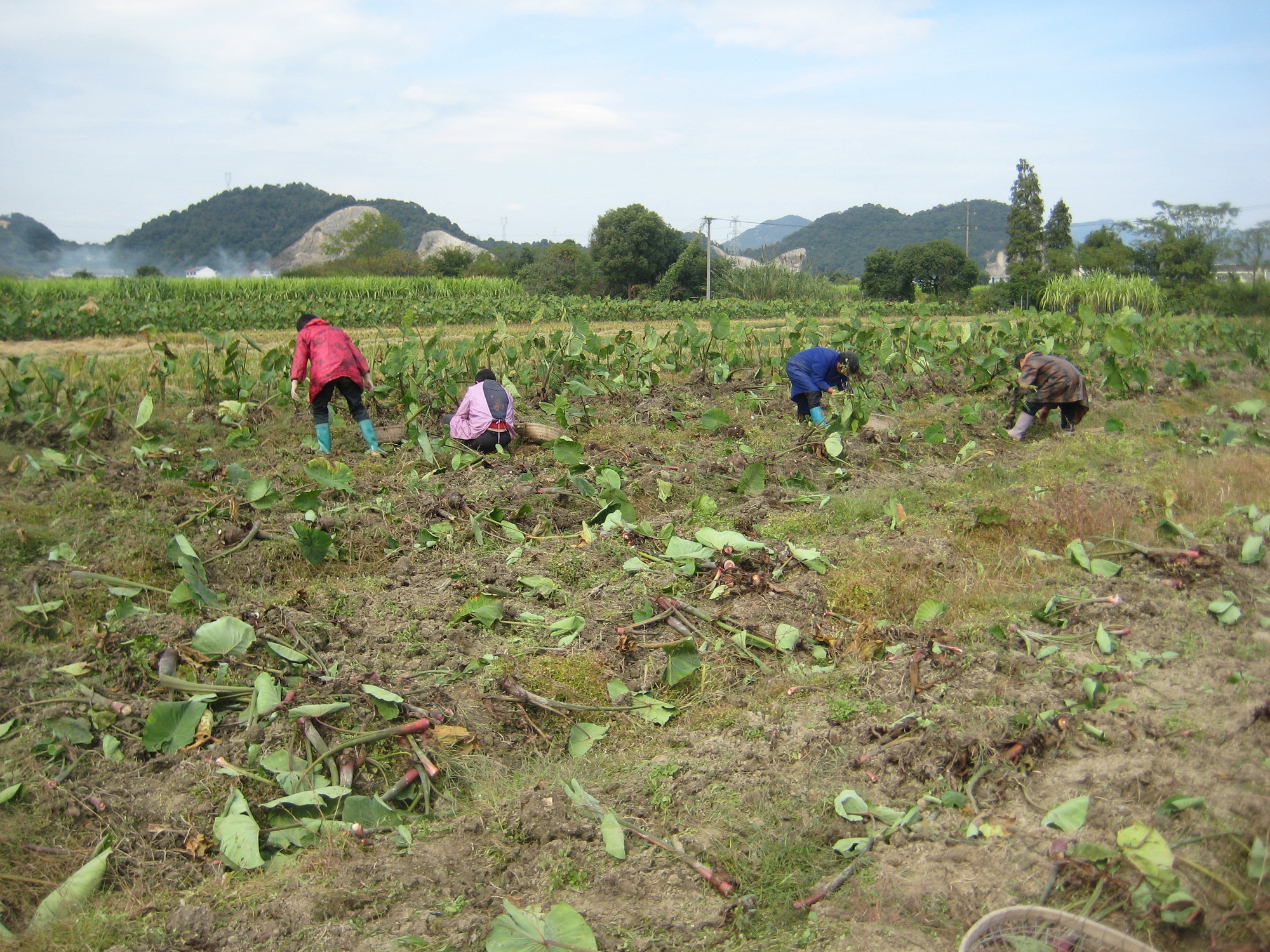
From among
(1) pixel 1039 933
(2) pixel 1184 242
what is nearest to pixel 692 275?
(2) pixel 1184 242

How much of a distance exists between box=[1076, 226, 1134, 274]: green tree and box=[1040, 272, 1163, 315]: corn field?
181 millimetres

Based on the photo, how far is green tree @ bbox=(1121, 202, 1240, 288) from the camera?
6.65m

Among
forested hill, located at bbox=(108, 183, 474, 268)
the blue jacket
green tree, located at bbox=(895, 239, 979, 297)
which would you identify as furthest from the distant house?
forested hill, located at bbox=(108, 183, 474, 268)

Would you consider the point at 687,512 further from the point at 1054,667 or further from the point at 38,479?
the point at 38,479

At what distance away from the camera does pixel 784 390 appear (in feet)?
34.2

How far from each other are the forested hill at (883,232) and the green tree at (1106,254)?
47969 millimetres

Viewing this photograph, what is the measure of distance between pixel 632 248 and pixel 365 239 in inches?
1094

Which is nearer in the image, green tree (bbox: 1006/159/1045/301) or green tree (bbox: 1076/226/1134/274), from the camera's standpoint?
green tree (bbox: 1076/226/1134/274)

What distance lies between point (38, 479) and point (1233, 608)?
755cm

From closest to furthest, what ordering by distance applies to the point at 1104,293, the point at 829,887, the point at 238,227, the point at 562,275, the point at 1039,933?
the point at 1039,933 < the point at 829,887 < the point at 1104,293 < the point at 562,275 < the point at 238,227

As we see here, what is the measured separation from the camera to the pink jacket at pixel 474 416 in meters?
7.23

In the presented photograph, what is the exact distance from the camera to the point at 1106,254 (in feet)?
59.7

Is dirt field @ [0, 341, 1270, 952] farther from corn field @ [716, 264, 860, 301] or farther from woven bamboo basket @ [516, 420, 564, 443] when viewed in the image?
corn field @ [716, 264, 860, 301]

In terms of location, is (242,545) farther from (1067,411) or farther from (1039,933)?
(1067,411)
